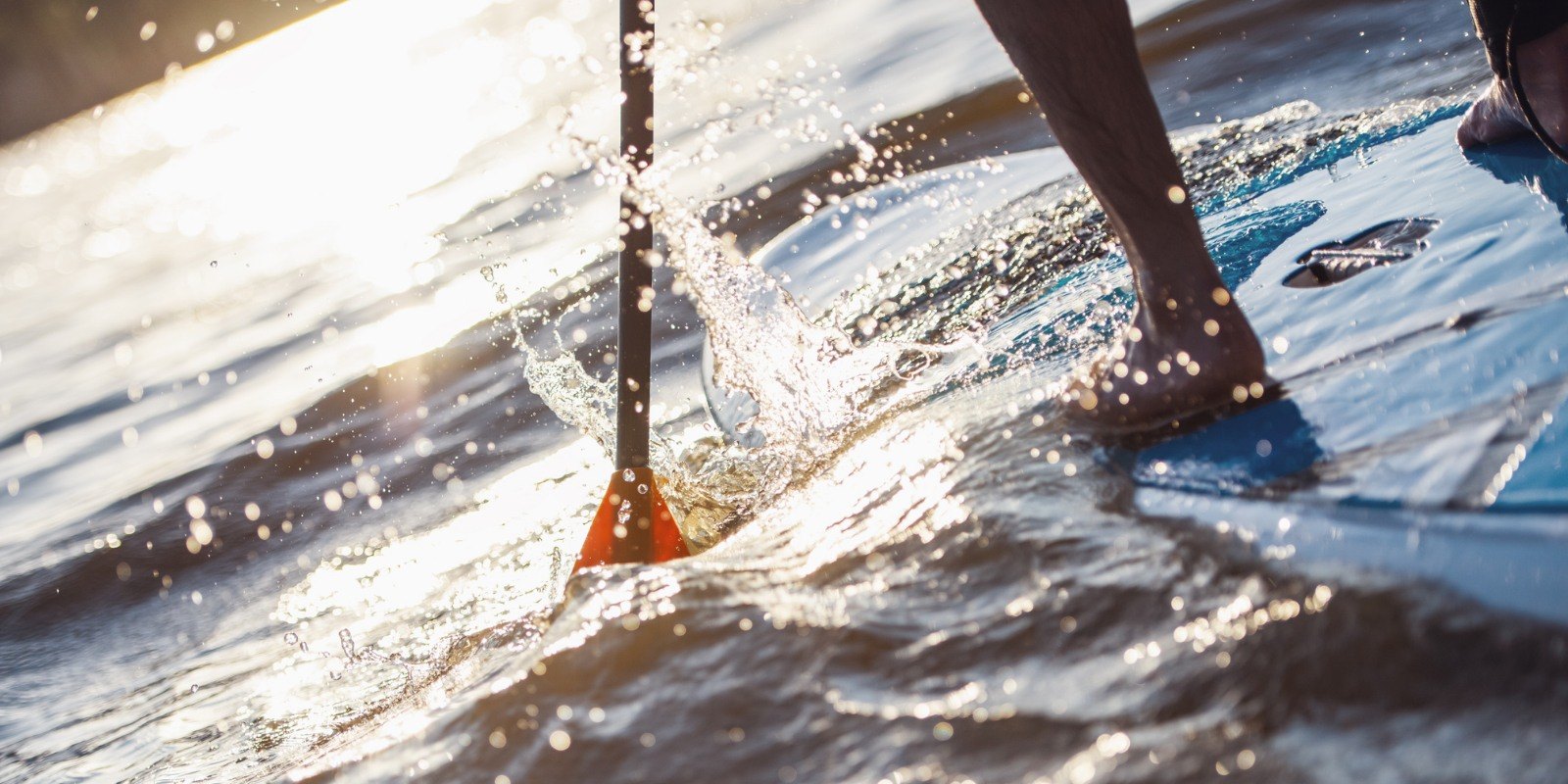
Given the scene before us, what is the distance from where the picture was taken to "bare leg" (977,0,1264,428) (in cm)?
115

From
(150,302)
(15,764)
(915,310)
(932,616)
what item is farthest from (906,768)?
(150,302)

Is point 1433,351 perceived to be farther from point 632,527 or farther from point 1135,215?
point 632,527

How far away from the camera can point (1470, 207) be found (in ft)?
4.38

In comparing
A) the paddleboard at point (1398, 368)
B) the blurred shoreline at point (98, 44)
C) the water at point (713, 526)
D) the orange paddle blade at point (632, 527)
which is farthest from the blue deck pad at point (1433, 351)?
the blurred shoreline at point (98, 44)

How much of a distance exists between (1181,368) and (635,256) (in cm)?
76

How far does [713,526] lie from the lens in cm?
169

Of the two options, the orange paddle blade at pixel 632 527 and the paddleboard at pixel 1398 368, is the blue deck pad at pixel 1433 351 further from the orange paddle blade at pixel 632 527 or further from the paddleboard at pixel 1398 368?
the orange paddle blade at pixel 632 527

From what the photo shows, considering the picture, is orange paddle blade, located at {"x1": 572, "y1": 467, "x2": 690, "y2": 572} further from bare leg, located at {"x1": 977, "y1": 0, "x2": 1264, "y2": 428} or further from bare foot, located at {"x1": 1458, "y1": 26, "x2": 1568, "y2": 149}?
bare foot, located at {"x1": 1458, "y1": 26, "x2": 1568, "y2": 149}

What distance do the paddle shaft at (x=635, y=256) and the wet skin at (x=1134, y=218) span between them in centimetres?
49

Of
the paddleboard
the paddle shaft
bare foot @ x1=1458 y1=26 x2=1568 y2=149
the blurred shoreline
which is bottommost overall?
the paddleboard

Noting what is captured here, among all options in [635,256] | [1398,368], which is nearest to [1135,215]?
[1398,368]

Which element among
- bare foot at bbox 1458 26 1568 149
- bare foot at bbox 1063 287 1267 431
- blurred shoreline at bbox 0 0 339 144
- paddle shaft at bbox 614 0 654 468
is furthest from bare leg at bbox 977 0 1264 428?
blurred shoreline at bbox 0 0 339 144

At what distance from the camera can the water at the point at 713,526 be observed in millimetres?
719

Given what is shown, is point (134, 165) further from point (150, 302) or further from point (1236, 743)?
point (1236, 743)
